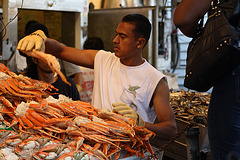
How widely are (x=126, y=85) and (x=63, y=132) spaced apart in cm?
81

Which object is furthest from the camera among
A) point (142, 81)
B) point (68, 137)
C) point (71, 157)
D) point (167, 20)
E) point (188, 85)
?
point (167, 20)

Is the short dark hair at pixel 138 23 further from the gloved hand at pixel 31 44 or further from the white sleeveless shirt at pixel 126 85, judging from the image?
the gloved hand at pixel 31 44

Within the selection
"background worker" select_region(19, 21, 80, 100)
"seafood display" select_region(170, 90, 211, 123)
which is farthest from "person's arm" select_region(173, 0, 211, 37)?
"seafood display" select_region(170, 90, 211, 123)

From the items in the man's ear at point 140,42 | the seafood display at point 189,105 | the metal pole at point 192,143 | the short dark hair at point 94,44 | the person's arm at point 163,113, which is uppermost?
the man's ear at point 140,42

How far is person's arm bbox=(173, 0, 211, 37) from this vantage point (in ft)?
4.63

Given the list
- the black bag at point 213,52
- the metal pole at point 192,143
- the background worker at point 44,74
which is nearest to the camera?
the black bag at point 213,52

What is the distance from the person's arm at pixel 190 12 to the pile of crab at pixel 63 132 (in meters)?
0.49

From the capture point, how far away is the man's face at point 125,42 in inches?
85.3

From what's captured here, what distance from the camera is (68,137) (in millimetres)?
1345

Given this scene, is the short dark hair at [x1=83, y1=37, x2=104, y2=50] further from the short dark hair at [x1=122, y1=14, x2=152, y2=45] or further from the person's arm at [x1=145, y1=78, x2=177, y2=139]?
the person's arm at [x1=145, y1=78, x2=177, y2=139]

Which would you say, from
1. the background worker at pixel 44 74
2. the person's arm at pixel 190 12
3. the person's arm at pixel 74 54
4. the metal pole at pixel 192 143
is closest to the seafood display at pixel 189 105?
the metal pole at pixel 192 143

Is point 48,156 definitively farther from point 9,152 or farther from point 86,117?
point 86,117

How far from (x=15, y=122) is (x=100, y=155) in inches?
17.6

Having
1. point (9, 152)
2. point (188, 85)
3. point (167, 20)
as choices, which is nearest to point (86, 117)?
point (9, 152)
